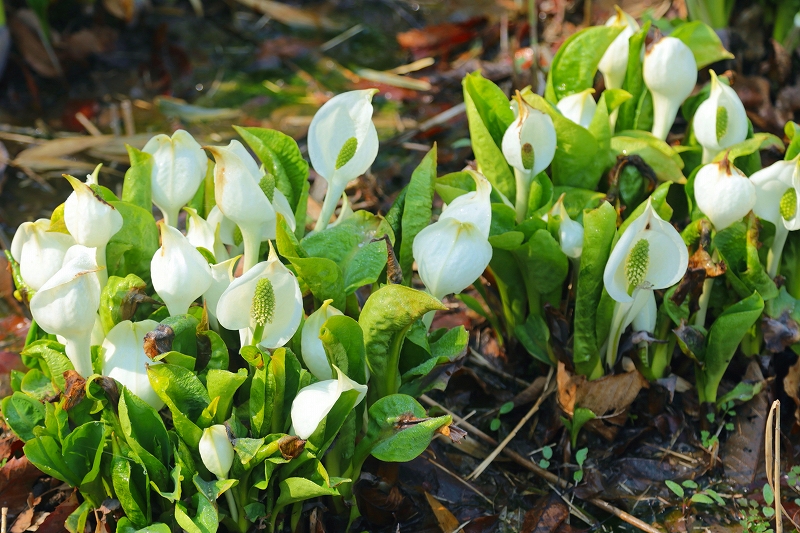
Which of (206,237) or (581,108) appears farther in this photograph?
(581,108)

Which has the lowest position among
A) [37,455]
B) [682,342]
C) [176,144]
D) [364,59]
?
[364,59]

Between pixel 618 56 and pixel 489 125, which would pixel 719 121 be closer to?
pixel 618 56

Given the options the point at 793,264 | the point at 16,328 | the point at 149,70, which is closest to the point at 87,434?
the point at 16,328

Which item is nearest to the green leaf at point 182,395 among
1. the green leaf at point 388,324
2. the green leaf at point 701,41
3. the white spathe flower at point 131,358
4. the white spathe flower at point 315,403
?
the white spathe flower at point 131,358

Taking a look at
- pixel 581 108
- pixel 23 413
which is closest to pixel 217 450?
pixel 23 413

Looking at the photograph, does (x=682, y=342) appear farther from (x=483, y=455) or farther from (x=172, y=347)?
(x=172, y=347)

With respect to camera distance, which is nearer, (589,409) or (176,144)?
(176,144)
